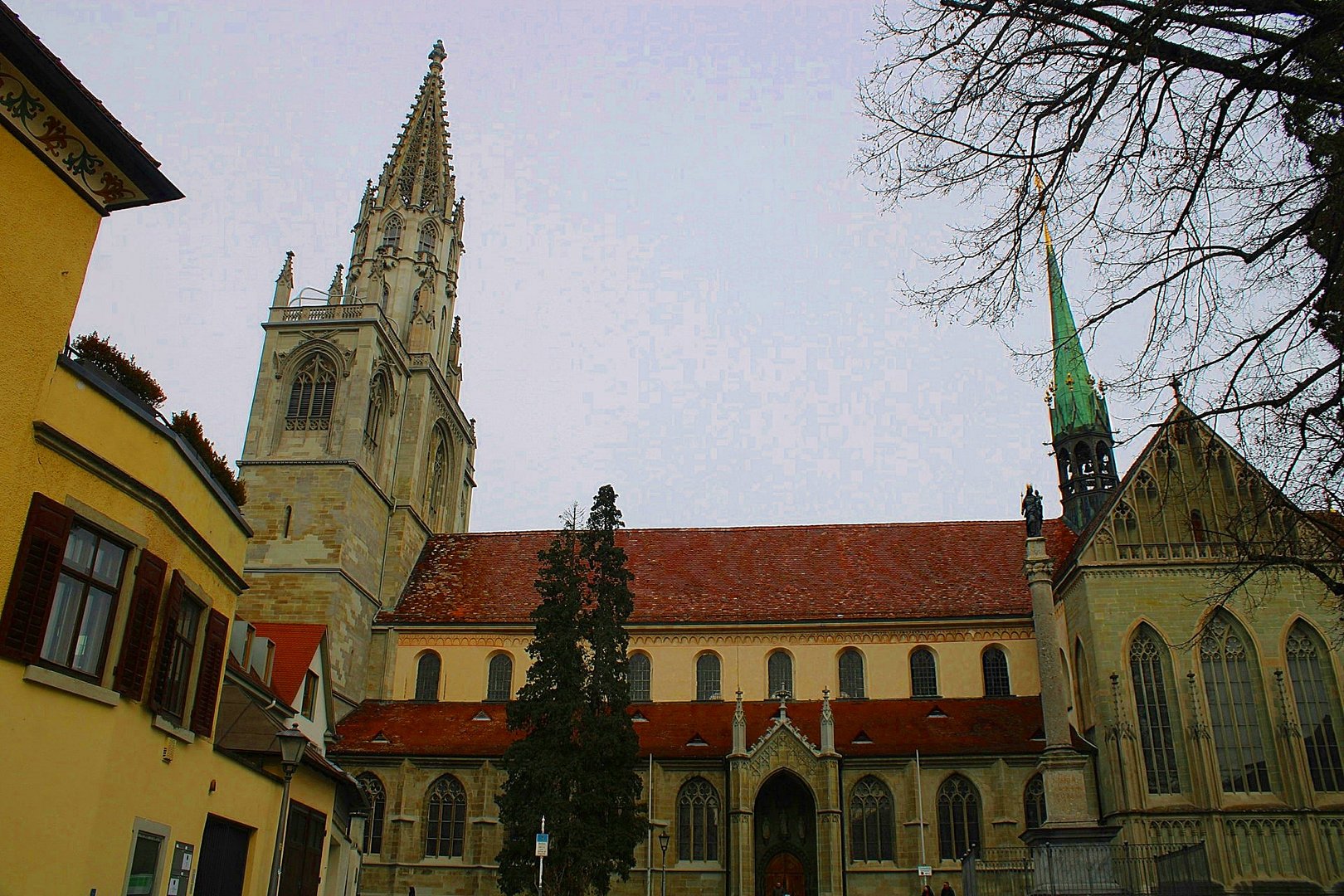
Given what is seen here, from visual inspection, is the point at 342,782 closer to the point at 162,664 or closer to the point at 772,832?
the point at 162,664

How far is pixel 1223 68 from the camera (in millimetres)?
7418

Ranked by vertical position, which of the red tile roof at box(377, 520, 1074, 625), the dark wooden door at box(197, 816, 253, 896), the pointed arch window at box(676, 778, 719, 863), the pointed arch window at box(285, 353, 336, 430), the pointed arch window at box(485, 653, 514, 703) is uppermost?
the pointed arch window at box(285, 353, 336, 430)

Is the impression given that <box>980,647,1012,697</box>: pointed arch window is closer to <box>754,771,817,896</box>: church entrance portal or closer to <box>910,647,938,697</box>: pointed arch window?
<box>910,647,938,697</box>: pointed arch window

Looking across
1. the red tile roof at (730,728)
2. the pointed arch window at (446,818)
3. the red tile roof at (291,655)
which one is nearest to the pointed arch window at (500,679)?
the red tile roof at (730,728)

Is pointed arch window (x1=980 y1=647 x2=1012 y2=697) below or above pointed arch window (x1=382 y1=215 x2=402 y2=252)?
above

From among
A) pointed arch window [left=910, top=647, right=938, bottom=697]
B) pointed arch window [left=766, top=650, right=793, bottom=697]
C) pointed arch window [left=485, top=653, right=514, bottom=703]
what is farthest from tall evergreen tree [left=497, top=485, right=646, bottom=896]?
pointed arch window [left=910, top=647, right=938, bottom=697]

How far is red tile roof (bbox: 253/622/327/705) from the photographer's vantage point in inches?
875

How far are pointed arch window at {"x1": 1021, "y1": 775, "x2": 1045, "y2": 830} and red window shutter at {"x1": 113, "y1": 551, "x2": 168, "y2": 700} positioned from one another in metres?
25.0

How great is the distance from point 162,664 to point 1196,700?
24.5m

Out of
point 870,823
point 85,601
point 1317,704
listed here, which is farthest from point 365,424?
point 1317,704

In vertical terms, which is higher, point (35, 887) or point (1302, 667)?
point (1302, 667)

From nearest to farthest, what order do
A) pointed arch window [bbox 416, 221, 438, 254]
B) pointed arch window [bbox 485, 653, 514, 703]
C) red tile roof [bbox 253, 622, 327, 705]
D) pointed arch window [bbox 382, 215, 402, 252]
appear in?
red tile roof [bbox 253, 622, 327, 705], pointed arch window [bbox 485, 653, 514, 703], pointed arch window [bbox 382, 215, 402, 252], pointed arch window [bbox 416, 221, 438, 254]

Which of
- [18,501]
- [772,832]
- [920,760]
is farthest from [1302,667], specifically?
[18,501]

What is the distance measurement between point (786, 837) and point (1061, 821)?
12.8 meters
